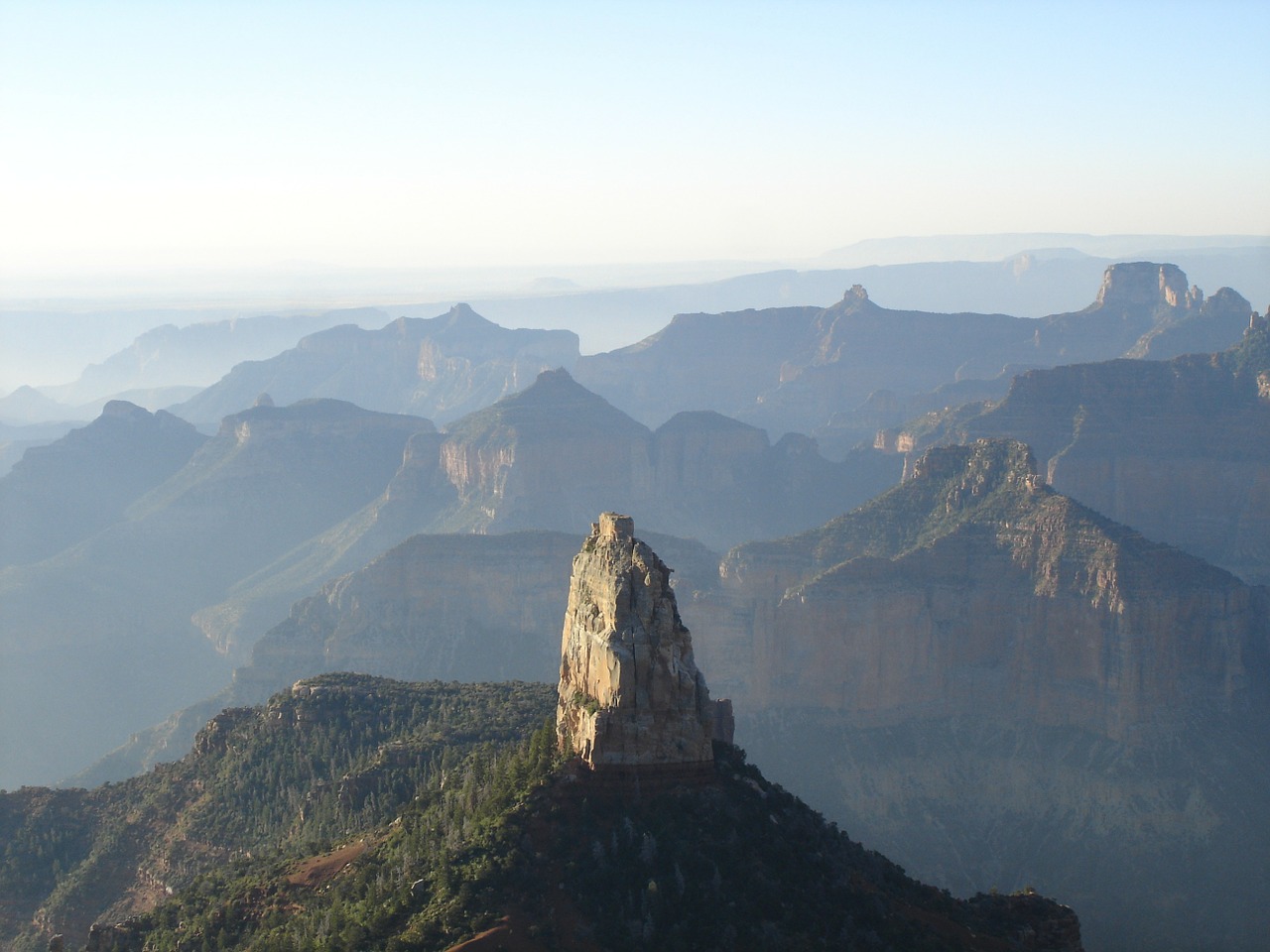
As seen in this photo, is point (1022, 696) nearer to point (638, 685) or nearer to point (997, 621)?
point (997, 621)

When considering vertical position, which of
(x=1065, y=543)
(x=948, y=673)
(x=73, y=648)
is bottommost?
(x=73, y=648)

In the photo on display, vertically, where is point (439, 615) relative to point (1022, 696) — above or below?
below

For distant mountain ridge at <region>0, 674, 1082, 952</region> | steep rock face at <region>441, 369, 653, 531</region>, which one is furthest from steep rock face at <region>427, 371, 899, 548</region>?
distant mountain ridge at <region>0, 674, 1082, 952</region>

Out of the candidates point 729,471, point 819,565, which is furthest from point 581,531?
point 819,565

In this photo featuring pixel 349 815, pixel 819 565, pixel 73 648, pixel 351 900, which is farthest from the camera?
pixel 73 648

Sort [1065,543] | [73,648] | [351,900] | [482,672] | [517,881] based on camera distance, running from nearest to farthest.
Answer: [517,881], [351,900], [1065,543], [482,672], [73,648]

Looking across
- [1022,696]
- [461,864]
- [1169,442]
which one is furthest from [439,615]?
[461,864]

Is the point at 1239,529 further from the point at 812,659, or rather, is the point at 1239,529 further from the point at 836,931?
the point at 836,931

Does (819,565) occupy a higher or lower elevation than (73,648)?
higher
